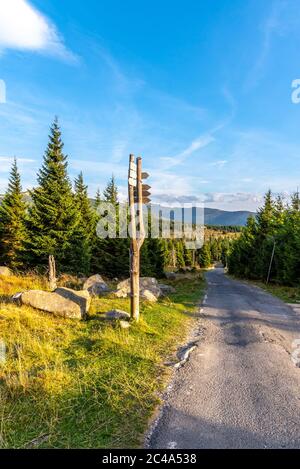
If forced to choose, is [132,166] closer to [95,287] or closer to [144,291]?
[144,291]

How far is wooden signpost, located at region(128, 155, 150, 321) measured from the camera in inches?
400

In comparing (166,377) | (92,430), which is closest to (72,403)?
(92,430)

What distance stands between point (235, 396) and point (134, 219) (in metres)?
6.42

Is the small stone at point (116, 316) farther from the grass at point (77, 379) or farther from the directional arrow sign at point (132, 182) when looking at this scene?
the directional arrow sign at point (132, 182)

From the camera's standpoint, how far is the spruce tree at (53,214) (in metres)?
25.3

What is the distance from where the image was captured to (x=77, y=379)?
222 inches

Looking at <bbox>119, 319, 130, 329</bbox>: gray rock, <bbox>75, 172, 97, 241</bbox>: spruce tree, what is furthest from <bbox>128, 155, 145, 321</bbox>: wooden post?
<bbox>75, 172, 97, 241</bbox>: spruce tree

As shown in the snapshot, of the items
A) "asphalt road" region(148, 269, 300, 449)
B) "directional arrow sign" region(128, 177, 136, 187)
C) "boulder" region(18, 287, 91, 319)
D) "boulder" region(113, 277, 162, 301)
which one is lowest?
"boulder" region(113, 277, 162, 301)

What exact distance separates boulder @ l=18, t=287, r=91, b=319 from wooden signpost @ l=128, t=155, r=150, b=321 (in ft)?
5.89

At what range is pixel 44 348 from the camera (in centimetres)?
701

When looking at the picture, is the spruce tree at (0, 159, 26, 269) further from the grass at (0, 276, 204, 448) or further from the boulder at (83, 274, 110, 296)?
the grass at (0, 276, 204, 448)

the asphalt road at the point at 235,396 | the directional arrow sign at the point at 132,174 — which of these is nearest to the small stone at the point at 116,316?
the asphalt road at the point at 235,396

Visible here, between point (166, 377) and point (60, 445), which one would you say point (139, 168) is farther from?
point (60, 445)
